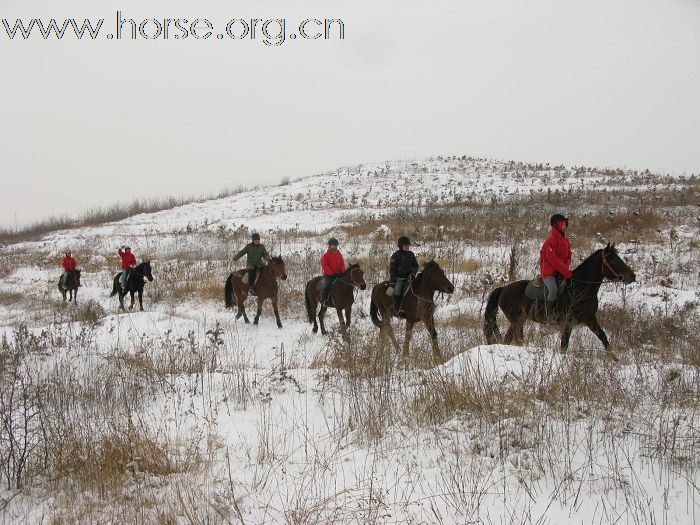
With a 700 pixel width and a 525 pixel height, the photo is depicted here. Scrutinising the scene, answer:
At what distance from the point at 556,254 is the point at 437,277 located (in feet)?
6.50

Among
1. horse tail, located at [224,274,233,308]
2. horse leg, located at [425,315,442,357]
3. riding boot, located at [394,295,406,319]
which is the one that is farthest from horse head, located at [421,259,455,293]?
horse tail, located at [224,274,233,308]

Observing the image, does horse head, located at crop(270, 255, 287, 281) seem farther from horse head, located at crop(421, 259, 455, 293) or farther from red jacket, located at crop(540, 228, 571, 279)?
red jacket, located at crop(540, 228, 571, 279)

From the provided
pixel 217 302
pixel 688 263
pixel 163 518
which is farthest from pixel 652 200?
pixel 163 518

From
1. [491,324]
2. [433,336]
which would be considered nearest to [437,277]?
[433,336]

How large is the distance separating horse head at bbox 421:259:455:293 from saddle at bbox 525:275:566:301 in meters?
1.29

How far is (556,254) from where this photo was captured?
662 centimetres

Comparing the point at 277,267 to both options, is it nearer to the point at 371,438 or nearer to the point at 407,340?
the point at 407,340

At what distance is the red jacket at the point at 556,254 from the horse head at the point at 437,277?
Answer: 1627 millimetres

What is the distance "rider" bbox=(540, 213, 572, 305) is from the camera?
21.3 ft

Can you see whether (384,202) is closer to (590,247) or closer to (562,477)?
(590,247)

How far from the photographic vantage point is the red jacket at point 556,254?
6.52m

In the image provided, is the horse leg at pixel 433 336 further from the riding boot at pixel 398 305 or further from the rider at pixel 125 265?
the rider at pixel 125 265

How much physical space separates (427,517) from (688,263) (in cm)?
1309

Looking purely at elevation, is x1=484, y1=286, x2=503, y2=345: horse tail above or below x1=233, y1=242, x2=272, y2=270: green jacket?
below
